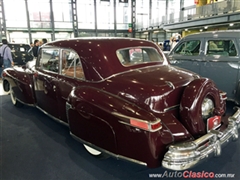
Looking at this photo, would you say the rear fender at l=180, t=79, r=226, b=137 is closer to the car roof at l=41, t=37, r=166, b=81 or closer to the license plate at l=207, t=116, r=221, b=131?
the license plate at l=207, t=116, r=221, b=131

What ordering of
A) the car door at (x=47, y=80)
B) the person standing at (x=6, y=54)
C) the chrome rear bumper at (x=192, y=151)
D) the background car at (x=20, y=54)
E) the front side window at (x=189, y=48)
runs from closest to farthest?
the chrome rear bumper at (x=192, y=151) → the car door at (x=47, y=80) → the front side window at (x=189, y=48) → the person standing at (x=6, y=54) → the background car at (x=20, y=54)

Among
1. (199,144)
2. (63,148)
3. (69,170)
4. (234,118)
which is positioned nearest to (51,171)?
(69,170)

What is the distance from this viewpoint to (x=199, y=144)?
72.2 inches

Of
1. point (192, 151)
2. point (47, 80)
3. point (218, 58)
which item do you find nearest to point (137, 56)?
point (47, 80)

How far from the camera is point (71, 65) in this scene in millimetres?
2727

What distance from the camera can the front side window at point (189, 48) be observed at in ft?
15.4

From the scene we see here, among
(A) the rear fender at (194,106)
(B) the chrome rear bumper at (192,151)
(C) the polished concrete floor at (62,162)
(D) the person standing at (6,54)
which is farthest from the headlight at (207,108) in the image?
(D) the person standing at (6,54)

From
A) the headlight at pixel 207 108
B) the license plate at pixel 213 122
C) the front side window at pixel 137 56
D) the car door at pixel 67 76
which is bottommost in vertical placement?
the license plate at pixel 213 122

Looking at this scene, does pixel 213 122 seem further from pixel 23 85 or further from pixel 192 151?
pixel 23 85

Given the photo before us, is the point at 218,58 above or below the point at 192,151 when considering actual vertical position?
above

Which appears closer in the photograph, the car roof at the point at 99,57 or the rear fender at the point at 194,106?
the rear fender at the point at 194,106

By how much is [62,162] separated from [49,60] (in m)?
1.72

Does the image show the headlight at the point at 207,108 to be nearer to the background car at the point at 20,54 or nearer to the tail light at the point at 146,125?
the tail light at the point at 146,125

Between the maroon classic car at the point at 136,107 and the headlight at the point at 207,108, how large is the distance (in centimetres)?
1
